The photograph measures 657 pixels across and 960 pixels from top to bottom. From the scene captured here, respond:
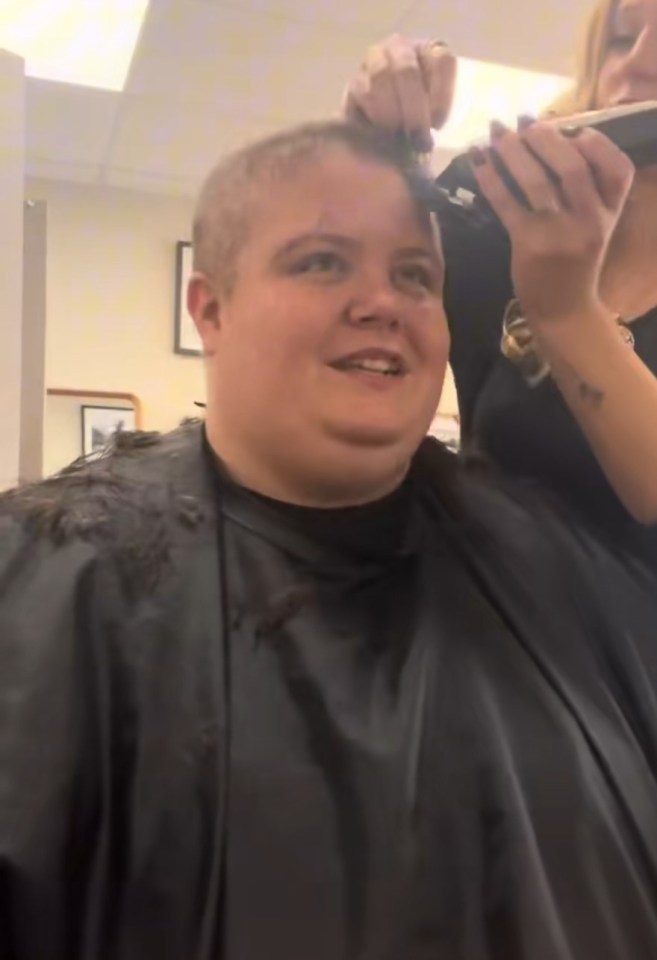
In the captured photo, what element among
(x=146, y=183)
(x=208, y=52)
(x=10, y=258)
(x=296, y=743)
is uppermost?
(x=208, y=52)

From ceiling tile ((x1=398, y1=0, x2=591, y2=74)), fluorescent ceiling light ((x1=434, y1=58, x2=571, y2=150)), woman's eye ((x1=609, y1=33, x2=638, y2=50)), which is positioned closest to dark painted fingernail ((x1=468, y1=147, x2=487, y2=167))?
woman's eye ((x1=609, y1=33, x2=638, y2=50))

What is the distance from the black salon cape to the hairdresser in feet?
0.44

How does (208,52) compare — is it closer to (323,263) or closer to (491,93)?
(491,93)

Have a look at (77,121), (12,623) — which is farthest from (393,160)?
(77,121)

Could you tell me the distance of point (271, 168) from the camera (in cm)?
106

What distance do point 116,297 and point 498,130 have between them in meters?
2.92

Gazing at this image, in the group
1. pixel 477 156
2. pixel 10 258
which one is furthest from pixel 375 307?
pixel 10 258

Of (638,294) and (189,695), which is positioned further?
(638,294)

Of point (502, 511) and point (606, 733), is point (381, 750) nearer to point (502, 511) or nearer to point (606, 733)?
point (606, 733)

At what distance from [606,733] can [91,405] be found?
3014 millimetres

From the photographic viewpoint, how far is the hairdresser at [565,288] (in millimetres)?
960

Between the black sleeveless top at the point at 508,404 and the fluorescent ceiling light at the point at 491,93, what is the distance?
74.6 inches

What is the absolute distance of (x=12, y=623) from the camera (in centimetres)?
84

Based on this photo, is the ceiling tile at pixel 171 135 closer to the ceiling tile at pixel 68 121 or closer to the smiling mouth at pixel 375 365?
the ceiling tile at pixel 68 121
